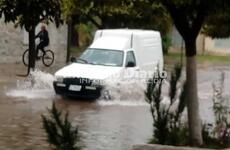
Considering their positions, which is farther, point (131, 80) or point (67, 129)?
point (131, 80)

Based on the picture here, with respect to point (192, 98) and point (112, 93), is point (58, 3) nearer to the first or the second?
point (192, 98)

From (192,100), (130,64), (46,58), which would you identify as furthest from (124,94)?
(46,58)

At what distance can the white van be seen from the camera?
22.2 metres

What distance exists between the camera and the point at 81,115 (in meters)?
19.0

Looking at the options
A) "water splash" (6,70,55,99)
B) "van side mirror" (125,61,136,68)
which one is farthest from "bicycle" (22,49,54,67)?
"van side mirror" (125,61,136,68)

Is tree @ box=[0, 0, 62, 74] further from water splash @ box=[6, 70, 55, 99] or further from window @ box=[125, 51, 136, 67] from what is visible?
window @ box=[125, 51, 136, 67]

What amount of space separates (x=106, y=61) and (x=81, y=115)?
5163mm

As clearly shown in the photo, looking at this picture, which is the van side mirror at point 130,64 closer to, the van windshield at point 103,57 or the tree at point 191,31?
the van windshield at point 103,57

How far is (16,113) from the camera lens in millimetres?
18656

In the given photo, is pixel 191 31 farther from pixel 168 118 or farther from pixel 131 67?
pixel 131 67

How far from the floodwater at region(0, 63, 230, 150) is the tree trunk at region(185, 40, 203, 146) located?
2748 mm

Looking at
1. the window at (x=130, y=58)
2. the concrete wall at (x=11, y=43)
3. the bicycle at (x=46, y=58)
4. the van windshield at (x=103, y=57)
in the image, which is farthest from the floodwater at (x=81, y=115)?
the concrete wall at (x=11, y=43)

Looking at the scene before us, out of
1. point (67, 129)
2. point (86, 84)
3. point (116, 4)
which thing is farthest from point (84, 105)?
point (67, 129)

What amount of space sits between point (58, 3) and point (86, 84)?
38.2 ft
